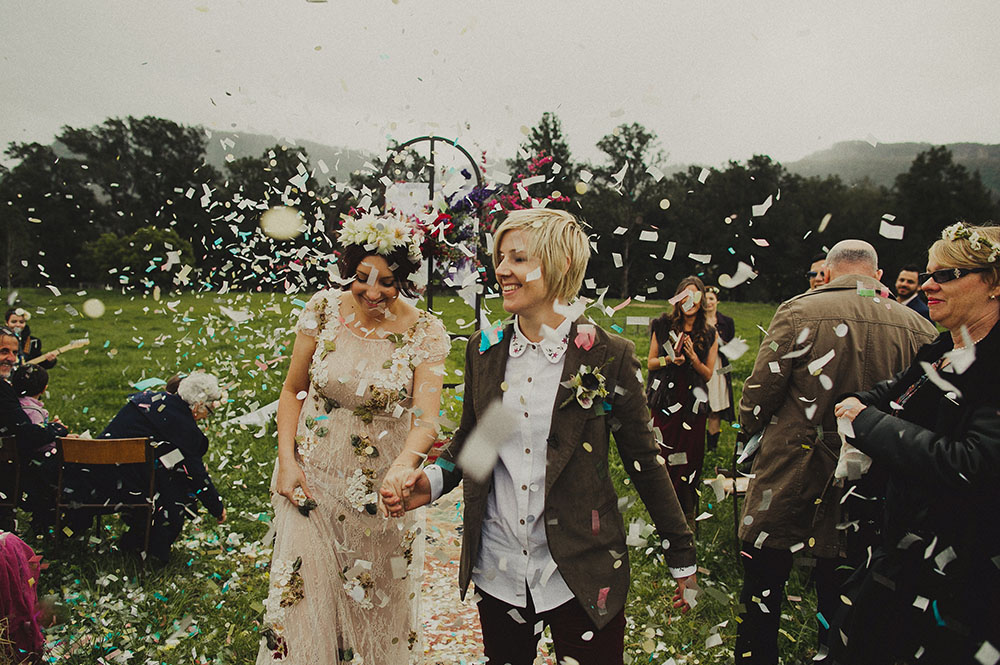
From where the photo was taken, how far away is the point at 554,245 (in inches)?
88.2

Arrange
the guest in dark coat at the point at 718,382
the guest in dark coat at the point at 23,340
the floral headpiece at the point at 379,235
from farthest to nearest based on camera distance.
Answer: the guest in dark coat at the point at 718,382
the guest in dark coat at the point at 23,340
the floral headpiece at the point at 379,235

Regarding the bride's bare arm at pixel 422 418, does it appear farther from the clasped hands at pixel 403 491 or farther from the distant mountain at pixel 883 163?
the distant mountain at pixel 883 163

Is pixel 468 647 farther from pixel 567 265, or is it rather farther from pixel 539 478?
pixel 567 265

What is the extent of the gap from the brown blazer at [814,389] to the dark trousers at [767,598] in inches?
4.2

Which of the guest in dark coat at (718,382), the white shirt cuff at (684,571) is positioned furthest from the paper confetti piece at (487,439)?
the guest in dark coat at (718,382)

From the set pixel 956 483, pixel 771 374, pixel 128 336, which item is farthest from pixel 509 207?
pixel 128 336

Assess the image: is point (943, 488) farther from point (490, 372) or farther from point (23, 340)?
point (23, 340)

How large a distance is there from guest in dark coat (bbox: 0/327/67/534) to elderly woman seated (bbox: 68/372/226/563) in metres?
0.36

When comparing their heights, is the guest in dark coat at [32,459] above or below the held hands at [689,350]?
below

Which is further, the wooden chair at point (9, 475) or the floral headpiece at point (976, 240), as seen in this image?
the wooden chair at point (9, 475)

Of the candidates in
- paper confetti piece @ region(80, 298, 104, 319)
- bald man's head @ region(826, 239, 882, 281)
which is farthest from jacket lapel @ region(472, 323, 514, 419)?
paper confetti piece @ region(80, 298, 104, 319)

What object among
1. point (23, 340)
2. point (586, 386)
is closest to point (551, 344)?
point (586, 386)

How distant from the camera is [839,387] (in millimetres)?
3295

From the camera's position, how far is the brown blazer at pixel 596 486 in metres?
Result: 2.20
